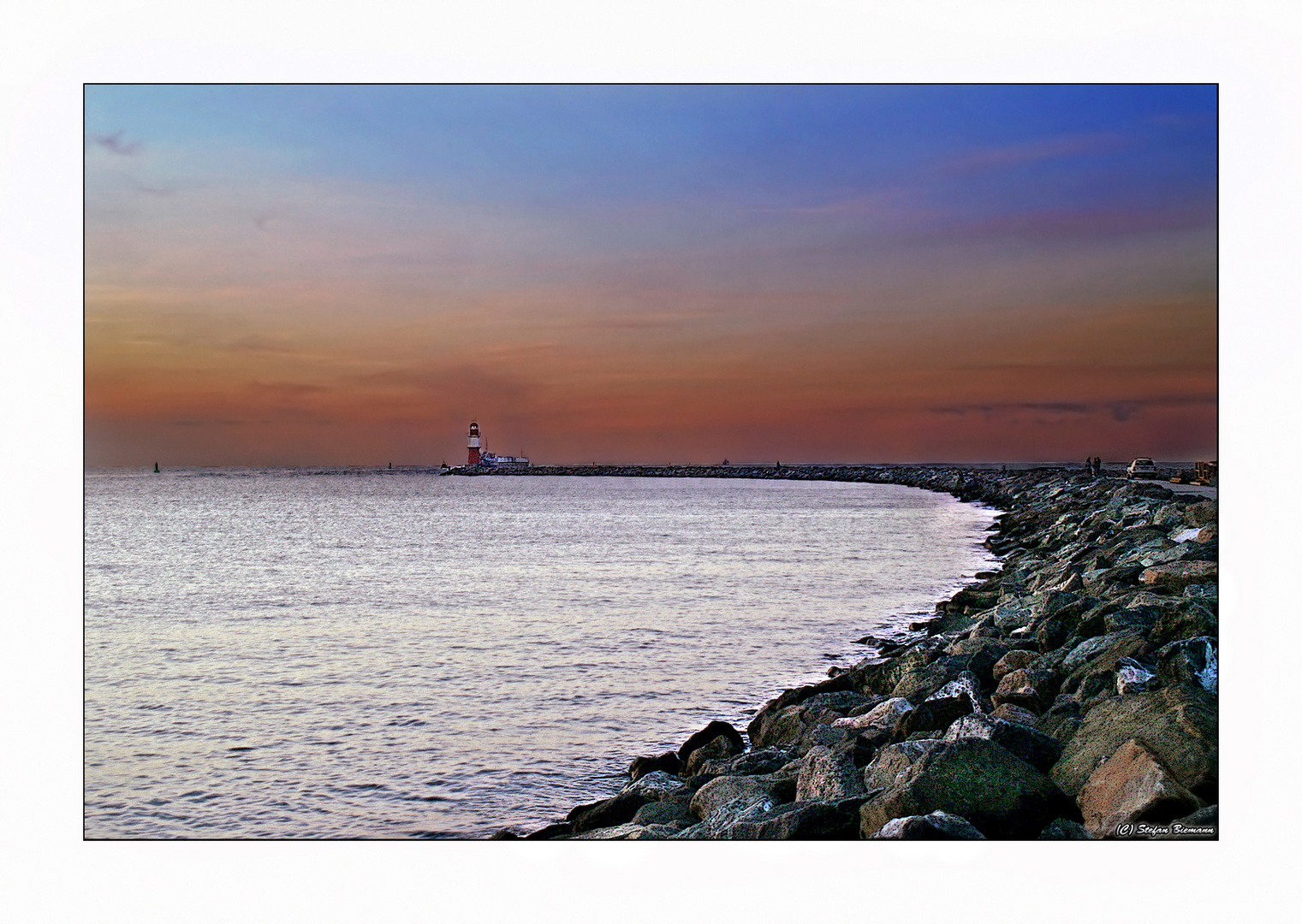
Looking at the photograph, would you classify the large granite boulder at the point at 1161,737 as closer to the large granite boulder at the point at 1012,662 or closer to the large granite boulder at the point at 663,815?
the large granite boulder at the point at 663,815

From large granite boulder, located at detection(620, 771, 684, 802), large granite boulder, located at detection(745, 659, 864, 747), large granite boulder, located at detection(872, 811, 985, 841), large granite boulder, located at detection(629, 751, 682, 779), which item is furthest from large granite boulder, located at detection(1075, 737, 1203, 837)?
large granite boulder, located at detection(745, 659, 864, 747)

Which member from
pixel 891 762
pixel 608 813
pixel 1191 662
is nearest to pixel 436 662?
pixel 608 813

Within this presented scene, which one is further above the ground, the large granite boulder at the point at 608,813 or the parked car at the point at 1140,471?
the parked car at the point at 1140,471

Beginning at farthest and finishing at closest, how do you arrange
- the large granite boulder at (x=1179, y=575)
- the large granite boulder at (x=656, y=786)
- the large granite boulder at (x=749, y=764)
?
the large granite boulder at (x=1179, y=575)
the large granite boulder at (x=749, y=764)
the large granite boulder at (x=656, y=786)

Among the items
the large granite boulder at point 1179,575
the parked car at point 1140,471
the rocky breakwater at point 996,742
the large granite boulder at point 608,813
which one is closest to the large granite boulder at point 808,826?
the rocky breakwater at point 996,742

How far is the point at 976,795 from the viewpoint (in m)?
4.76

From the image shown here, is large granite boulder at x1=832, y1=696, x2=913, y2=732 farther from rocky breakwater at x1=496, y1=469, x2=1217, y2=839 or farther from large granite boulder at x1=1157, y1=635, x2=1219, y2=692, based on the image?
large granite boulder at x1=1157, y1=635, x2=1219, y2=692

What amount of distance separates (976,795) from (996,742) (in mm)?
549

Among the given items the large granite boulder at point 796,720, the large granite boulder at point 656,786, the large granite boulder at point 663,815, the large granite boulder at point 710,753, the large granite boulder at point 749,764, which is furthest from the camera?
the large granite boulder at point 796,720

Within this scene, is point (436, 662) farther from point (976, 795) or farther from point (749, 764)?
point (976, 795)

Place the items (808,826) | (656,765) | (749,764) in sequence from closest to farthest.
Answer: (808,826) → (749,764) → (656,765)

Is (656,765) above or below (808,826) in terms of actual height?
below

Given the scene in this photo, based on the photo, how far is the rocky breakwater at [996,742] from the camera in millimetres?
4746
